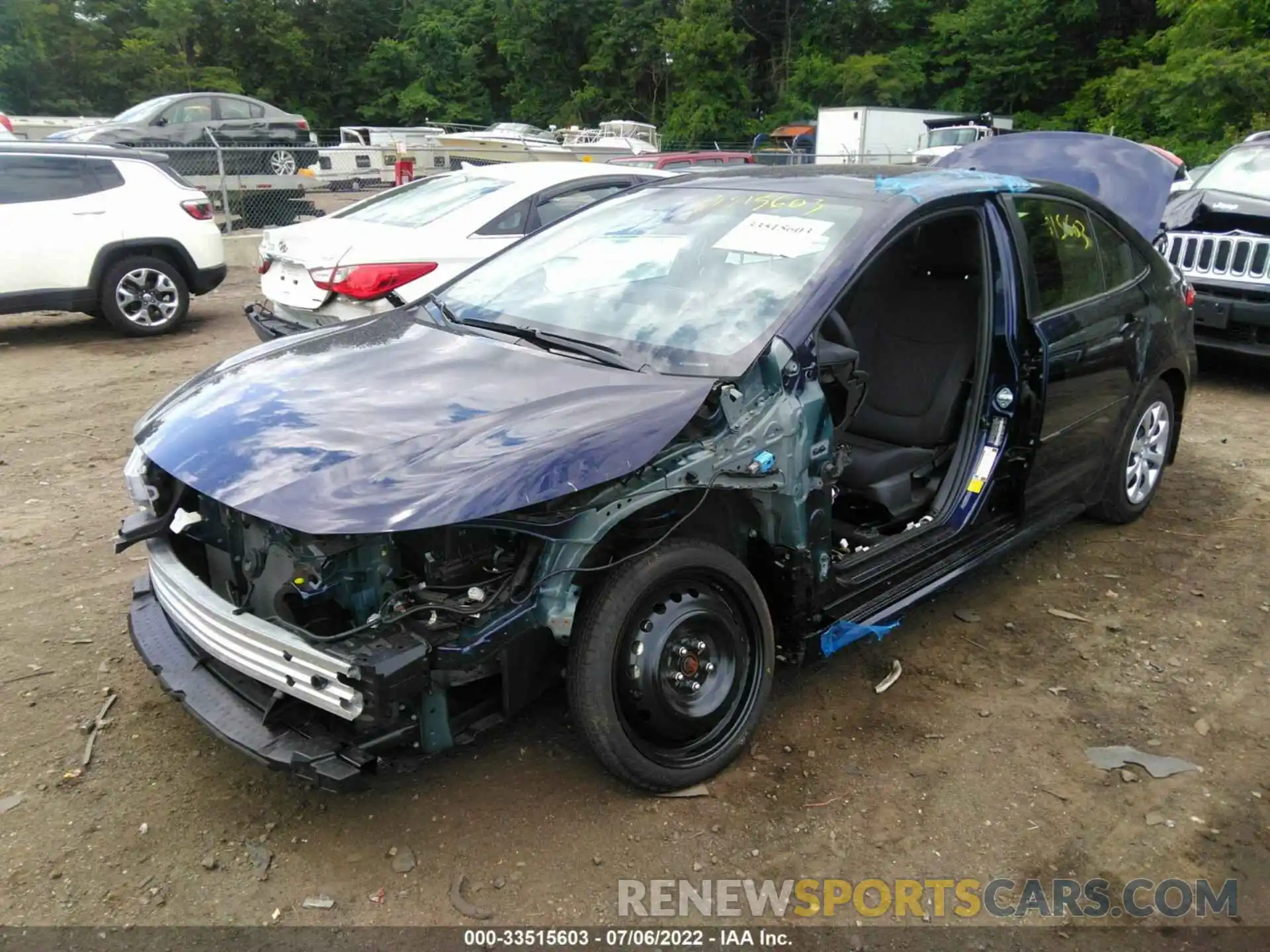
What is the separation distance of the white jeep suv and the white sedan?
215cm

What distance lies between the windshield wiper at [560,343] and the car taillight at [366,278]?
125 inches

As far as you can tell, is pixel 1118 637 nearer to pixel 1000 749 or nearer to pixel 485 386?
pixel 1000 749

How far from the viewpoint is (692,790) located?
2883mm

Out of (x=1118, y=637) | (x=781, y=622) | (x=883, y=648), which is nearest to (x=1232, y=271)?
(x=1118, y=637)

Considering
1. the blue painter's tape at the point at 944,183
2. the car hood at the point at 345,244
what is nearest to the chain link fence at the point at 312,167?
the car hood at the point at 345,244

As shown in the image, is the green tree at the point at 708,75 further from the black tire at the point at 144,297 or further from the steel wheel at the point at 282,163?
the black tire at the point at 144,297

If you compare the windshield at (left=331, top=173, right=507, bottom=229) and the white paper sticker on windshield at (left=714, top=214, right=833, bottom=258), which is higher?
the white paper sticker on windshield at (left=714, top=214, right=833, bottom=258)

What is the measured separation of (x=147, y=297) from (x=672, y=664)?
8233 mm

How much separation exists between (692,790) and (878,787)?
590 millimetres

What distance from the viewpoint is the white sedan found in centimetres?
A: 647

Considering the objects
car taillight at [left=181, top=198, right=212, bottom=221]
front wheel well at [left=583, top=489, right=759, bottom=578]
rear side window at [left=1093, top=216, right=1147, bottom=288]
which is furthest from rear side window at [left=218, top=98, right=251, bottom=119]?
front wheel well at [left=583, top=489, right=759, bottom=578]

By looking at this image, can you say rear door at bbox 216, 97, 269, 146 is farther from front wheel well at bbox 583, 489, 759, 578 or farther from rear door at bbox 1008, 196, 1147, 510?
front wheel well at bbox 583, 489, 759, 578

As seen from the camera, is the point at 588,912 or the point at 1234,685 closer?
the point at 588,912

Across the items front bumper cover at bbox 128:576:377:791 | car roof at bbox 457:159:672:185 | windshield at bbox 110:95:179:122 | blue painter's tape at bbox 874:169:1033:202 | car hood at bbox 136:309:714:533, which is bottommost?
front bumper cover at bbox 128:576:377:791
